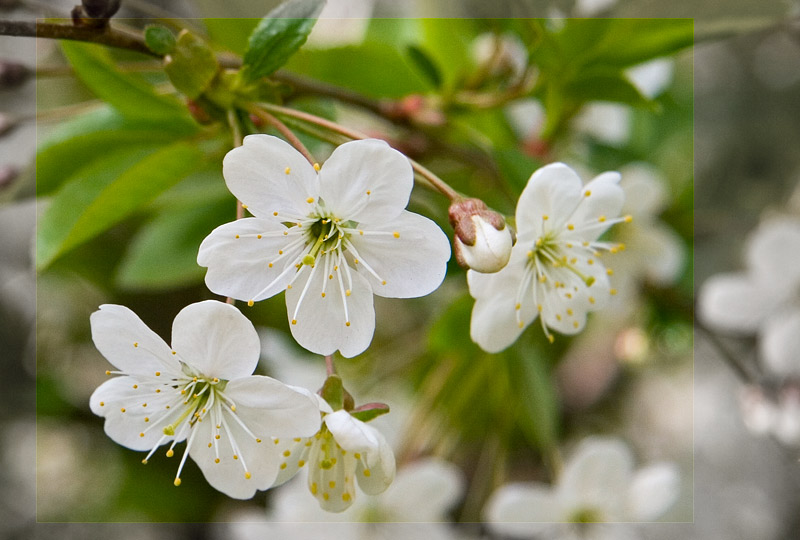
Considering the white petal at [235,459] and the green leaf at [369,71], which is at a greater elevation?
the green leaf at [369,71]

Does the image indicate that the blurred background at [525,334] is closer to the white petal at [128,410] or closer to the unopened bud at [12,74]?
the unopened bud at [12,74]

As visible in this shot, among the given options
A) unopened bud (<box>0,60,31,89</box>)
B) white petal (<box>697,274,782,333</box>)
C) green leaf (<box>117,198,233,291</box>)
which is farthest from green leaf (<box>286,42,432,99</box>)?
white petal (<box>697,274,782,333</box>)

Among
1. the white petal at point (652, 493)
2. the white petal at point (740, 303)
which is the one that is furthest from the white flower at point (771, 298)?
the white petal at point (652, 493)

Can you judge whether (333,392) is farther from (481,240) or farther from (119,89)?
(119,89)

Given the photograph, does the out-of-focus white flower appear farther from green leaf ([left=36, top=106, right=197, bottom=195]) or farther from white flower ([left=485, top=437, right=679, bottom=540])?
green leaf ([left=36, top=106, right=197, bottom=195])

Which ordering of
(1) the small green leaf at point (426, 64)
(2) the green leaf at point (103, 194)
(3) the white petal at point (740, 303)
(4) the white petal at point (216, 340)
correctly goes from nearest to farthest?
1. (4) the white petal at point (216, 340)
2. (2) the green leaf at point (103, 194)
3. (1) the small green leaf at point (426, 64)
4. (3) the white petal at point (740, 303)
